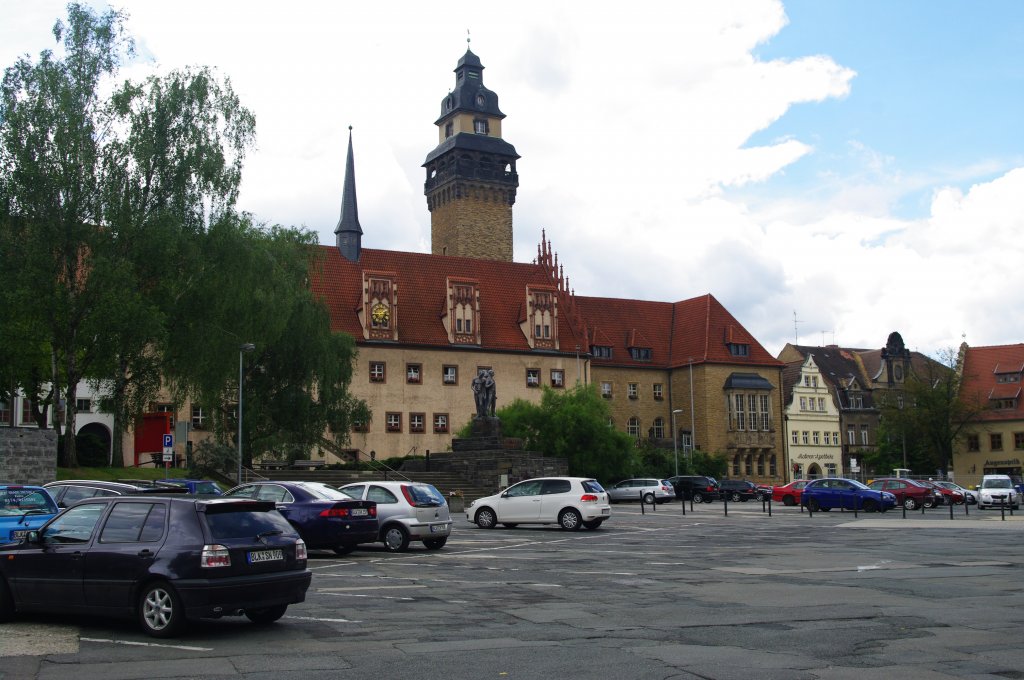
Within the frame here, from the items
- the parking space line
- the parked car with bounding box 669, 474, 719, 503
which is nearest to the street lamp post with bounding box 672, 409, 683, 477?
the parked car with bounding box 669, 474, 719, 503

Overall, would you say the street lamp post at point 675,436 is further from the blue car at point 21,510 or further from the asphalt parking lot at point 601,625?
the blue car at point 21,510

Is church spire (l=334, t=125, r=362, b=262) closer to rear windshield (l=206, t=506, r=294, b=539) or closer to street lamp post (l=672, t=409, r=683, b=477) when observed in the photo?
street lamp post (l=672, t=409, r=683, b=477)

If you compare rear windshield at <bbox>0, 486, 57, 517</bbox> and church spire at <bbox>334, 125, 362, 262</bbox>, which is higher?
church spire at <bbox>334, 125, 362, 262</bbox>

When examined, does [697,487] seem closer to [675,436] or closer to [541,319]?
[675,436]

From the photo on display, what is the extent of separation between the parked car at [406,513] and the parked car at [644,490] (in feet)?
113

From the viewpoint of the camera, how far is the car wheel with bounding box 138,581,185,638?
10750mm

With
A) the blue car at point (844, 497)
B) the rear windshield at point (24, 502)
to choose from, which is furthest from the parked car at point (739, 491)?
the rear windshield at point (24, 502)

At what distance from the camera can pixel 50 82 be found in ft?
127

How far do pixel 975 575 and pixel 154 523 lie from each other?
12.7 m

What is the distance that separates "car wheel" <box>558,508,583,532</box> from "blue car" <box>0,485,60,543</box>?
16311mm

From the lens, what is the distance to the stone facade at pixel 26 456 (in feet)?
106

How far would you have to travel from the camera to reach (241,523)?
447 inches

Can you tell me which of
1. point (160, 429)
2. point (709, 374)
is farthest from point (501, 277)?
point (160, 429)

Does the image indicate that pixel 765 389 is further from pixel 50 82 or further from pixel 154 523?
pixel 154 523
